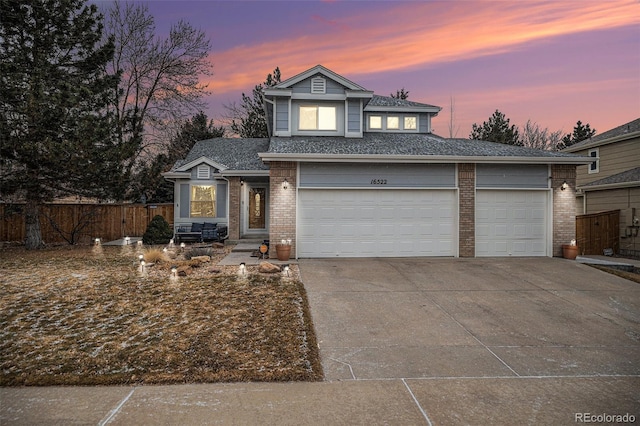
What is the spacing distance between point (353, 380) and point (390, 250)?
7.86m

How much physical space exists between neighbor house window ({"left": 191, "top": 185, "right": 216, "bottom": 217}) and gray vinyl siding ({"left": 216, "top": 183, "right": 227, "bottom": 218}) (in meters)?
0.17

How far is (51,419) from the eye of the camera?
10.6ft

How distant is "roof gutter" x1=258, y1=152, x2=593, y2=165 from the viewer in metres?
11.1

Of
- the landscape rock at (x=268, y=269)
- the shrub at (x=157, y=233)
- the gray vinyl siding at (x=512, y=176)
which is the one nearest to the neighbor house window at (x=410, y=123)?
the gray vinyl siding at (x=512, y=176)

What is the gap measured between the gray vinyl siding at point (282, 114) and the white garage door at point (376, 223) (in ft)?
12.5

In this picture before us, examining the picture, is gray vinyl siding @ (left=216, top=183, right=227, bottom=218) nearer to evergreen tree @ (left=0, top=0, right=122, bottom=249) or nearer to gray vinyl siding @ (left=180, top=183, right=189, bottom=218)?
gray vinyl siding @ (left=180, top=183, right=189, bottom=218)

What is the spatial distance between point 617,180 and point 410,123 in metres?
9.22

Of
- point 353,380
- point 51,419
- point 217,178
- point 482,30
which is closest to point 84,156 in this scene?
point 217,178

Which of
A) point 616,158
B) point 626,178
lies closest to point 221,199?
point 626,178

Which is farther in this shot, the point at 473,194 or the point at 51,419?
the point at 473,194

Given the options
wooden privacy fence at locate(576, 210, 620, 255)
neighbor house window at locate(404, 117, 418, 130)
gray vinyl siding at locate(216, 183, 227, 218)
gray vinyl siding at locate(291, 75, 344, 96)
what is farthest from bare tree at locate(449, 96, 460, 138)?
→ gray vinyl siding at locate(216, 183, 227, 218)

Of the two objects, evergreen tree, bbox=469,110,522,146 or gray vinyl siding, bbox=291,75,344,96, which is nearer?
gray vinyl siding, bbox=291,75,344,96

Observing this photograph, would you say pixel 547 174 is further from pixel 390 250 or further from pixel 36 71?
pixel 36 71

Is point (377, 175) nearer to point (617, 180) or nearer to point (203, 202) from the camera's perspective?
point (203, 202)
